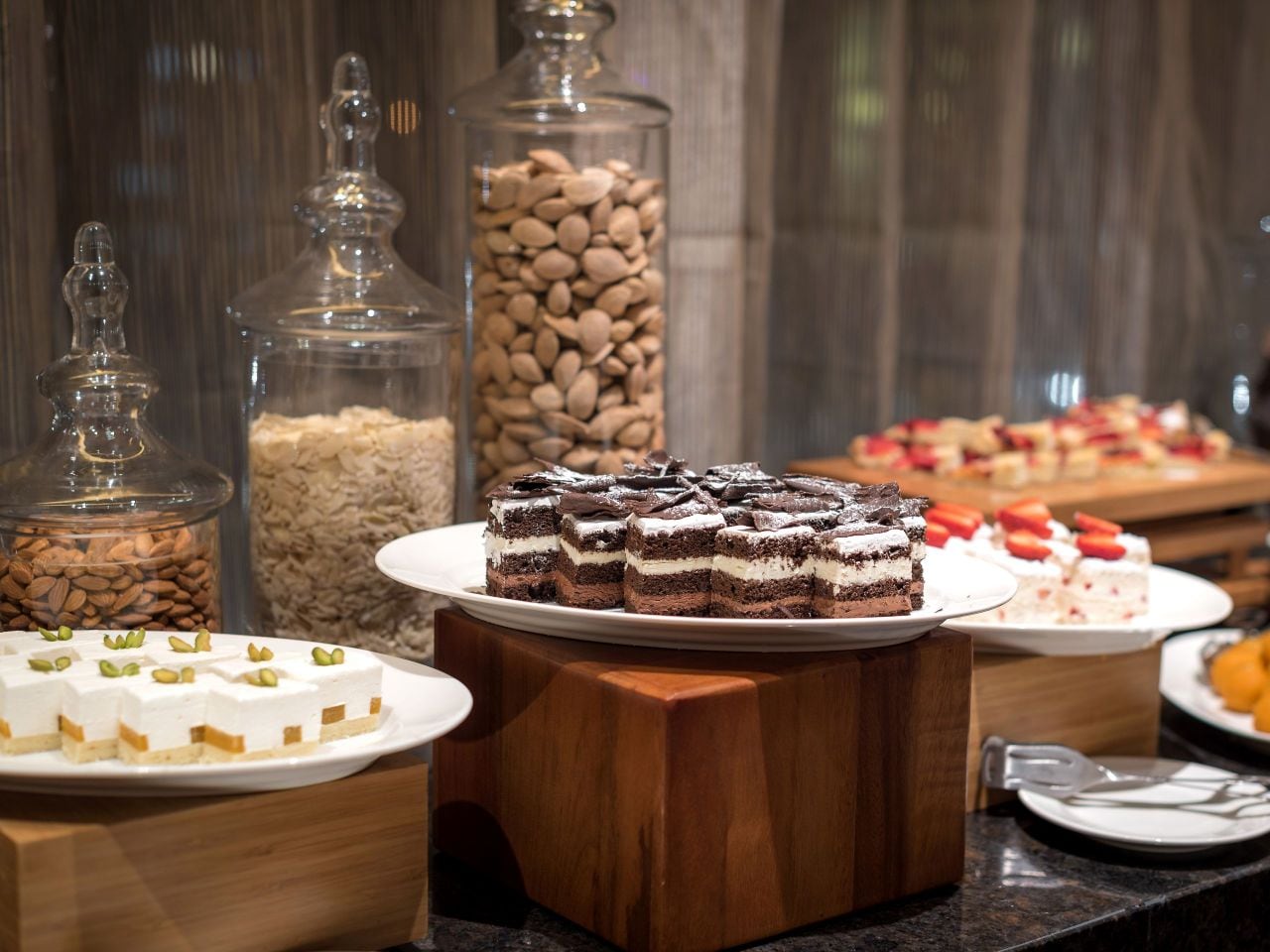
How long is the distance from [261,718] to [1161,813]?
78cm

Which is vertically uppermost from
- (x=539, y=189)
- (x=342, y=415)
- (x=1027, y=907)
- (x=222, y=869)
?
(x=539, y=189)

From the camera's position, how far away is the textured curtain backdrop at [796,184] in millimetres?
1433

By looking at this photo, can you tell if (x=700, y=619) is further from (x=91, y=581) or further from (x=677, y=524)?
(x=91, y=581)

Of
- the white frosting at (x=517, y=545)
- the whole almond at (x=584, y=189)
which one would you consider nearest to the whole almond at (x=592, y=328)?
the whole almond at (x=584, y=189)

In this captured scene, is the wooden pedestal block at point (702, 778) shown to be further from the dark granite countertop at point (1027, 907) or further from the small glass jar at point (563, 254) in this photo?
the small glass jar at point (563, 254)

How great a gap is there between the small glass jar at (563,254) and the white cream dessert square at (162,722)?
23.4 inches

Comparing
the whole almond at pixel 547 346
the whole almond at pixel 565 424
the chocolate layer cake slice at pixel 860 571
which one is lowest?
the chocolate layer cake slice at pixel 860 571

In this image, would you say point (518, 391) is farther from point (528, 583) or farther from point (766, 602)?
point (766, 602)

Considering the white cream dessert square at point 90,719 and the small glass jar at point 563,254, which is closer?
the white cream dessert square at point 90,719

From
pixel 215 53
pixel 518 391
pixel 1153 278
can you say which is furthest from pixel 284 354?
pixel 1153 278

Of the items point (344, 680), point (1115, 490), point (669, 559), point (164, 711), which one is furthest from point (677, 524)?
point (1115, 490)

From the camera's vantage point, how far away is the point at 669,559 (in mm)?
1036

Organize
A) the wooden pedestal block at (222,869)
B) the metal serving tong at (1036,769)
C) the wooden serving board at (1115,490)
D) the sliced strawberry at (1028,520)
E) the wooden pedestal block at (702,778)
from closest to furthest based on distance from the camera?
1. the wooden pedestal block at (222,869)
2. the wooden pedestal block at (702,778)
3. the metal serving tong at (1036,769)
4. the sliced strawberry at (1028,520)
5. the wooden serving board at (1115,490)

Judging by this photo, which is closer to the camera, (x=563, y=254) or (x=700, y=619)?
(x=700, y=619)
